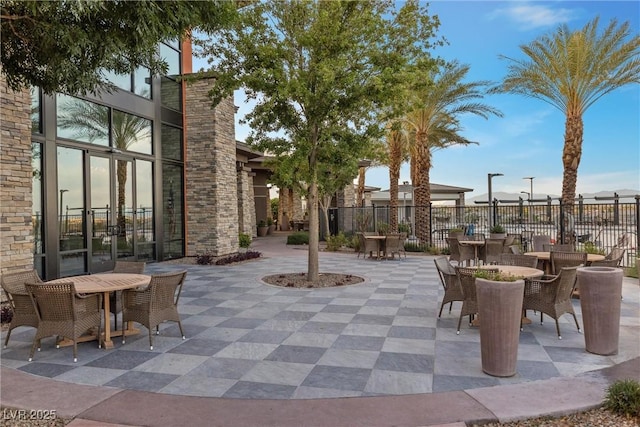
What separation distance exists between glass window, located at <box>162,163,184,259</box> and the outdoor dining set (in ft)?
25.4

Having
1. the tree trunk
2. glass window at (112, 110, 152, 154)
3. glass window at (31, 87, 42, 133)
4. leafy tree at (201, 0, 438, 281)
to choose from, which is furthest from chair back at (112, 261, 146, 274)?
the tree trunk

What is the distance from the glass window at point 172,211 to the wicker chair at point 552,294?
10742 mm

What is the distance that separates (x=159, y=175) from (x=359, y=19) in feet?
25.6

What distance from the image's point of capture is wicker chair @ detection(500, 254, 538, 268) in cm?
660

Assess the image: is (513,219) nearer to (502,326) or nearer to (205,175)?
(205,175)

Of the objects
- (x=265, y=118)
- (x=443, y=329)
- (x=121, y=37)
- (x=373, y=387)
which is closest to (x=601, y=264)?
(x=443, y=329)

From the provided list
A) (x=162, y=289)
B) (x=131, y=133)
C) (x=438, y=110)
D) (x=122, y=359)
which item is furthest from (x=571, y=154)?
(x=122, y=359)

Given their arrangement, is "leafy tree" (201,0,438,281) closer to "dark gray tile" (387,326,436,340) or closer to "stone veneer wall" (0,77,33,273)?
"stone veneer wall" (0,77,33,273)

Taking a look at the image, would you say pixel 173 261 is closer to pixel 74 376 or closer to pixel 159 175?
pixel 159 175

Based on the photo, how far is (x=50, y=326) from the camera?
4.65 metres

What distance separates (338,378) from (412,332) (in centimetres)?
184

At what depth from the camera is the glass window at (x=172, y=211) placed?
13328 mm

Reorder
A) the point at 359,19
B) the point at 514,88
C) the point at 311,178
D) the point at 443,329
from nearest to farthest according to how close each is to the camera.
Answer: the point at 443,329 → the point at 359,19 → the point at 311,178 → the point at 514,88

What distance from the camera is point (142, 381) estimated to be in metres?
3.99
